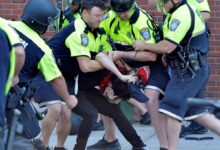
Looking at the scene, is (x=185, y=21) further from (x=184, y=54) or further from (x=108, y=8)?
(x=108, y=8)

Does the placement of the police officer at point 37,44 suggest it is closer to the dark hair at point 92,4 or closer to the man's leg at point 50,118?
the dark hair at point 92,4

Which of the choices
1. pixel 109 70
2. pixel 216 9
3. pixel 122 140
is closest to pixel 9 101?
pixel 109 70

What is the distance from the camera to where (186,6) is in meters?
7.70

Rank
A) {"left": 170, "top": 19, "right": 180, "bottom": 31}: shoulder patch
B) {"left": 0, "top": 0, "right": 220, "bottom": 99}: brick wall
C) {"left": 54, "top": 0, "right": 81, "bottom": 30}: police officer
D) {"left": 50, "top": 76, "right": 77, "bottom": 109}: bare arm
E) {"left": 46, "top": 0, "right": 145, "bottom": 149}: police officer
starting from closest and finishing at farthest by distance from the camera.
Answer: {"left": 50, "top": 76, "right": 77, "bottom": 109}: bare arm < {"left": 170, "top": 19, "right": 180, "bottom": 31}: shoulder patch < {"left": 46, "top": 0, "right": 145, "bottom": 149}: police officer < {"left": 54, "top": 0, "right": 81, "bottom": 30}: police officer < {"left": 0, "top": 0, "right": 220, "bottom": 99}: brick wall

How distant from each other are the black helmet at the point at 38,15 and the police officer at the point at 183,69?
4.16ft

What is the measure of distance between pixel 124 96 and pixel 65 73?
68cm

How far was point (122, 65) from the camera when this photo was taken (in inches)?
328

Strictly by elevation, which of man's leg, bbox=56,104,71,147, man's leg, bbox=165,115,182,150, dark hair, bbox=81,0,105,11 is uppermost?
dark hair, bbox=81,0,105,11

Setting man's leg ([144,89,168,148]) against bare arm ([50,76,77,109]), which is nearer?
bare arm ([50,76,77,109])

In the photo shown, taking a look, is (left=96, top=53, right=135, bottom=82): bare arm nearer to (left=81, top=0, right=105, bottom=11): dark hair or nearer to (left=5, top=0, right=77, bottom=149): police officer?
(left=81, top=0, right=105, bottom=11): dark hair

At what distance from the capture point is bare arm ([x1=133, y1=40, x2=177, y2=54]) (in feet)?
25.1

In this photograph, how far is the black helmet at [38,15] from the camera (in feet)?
22.9

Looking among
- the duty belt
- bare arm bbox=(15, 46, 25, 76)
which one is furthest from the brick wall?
bare arm bbox=(15, 46, 25, 76)

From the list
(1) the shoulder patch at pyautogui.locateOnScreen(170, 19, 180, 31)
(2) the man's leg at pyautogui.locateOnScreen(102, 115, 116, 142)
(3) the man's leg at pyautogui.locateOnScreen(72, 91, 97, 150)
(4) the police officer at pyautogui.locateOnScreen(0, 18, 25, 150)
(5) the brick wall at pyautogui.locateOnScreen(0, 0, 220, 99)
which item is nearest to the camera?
(4) the police officer at pyautogui.locateOnScreen(0, 18, 25, 150)
